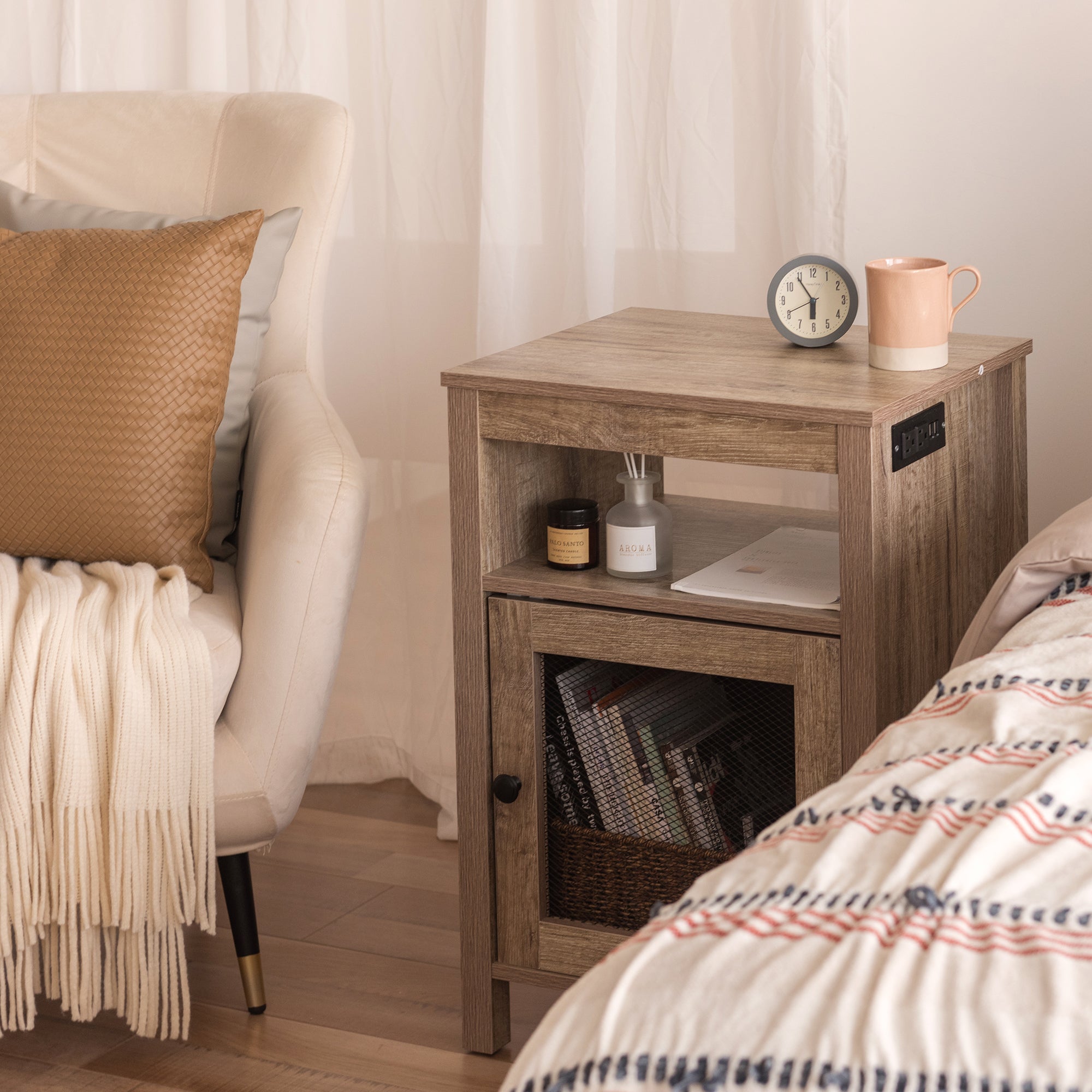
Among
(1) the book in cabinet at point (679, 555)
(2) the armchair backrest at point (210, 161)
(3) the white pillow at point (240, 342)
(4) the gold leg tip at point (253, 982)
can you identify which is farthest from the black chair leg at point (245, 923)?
(2) the armchair backrest at point (210, 161)

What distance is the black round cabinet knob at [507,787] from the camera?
4.84 feet

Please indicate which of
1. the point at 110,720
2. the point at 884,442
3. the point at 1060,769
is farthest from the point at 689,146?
the point at 1060,769

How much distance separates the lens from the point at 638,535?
1.42 metres

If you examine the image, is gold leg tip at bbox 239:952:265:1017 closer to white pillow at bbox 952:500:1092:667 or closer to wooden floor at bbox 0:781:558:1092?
wooden floor at bbox 0:781:558:1092

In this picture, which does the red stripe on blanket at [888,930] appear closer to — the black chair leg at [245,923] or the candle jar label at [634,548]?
the candle jar label at [634,548]

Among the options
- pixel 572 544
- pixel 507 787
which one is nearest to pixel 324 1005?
pixel 507 787

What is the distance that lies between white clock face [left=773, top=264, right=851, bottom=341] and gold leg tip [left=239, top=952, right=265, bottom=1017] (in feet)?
2.77

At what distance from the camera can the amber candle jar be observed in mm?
1446

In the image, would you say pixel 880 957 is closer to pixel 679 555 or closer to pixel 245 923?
pixel 679 555

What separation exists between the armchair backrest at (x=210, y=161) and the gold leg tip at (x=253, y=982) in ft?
2.16

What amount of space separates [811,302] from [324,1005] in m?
0.89

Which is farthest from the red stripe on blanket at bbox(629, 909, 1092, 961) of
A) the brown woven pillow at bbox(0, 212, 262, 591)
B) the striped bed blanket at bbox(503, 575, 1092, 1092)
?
the brown woven pillow at bbox(0, 212, 262, 591)

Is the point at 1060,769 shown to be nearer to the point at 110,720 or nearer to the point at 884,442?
the point at 884,442

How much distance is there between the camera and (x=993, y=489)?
151 centimetres
